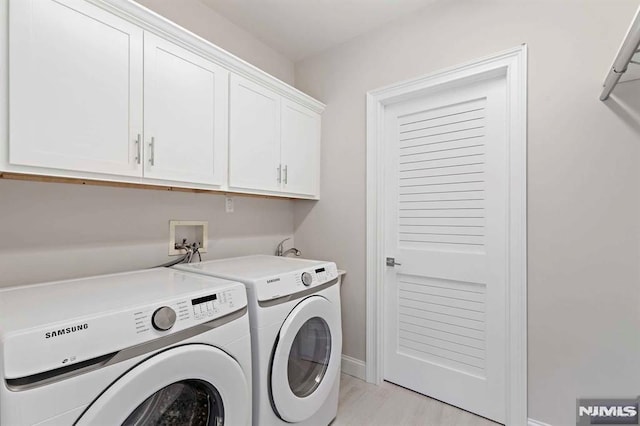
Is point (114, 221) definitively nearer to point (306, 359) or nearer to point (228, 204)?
point (228, 204)

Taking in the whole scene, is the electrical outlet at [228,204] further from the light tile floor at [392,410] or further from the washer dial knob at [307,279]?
the light tile floor at [392,410]

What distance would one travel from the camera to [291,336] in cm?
143

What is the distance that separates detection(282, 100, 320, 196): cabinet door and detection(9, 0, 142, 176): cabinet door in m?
0.99

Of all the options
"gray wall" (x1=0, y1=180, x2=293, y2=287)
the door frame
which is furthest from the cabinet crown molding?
the door frame

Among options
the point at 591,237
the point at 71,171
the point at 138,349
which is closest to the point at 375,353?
the point at 591,237

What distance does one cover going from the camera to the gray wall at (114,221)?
1.33m

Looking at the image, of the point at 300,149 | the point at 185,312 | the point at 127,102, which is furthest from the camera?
the point at 300,149

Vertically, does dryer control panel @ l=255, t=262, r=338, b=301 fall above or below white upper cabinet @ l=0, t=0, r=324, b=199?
below

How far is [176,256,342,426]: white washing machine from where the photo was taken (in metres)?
1.34

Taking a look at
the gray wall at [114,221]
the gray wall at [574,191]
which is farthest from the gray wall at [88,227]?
the gray wall at [574,191]

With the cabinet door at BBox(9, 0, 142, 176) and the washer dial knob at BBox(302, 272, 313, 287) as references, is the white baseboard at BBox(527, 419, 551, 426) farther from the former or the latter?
the cabinet door at BBox(9, 0, 142, 176)

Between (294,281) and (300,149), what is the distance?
3.84ft

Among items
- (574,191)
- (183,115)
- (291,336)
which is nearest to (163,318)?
(291,336)

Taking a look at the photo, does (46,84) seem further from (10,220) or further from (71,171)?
(10,220)
